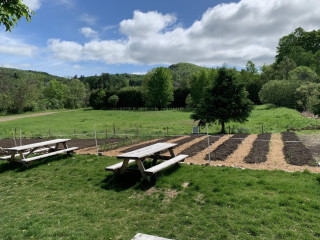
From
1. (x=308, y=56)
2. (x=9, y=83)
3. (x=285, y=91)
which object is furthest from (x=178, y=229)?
(x=9, y=83)

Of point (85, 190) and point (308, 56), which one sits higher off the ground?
point (308, 56)

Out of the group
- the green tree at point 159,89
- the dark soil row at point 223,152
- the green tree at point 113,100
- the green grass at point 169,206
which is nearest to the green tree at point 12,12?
the green grass at point 169,206

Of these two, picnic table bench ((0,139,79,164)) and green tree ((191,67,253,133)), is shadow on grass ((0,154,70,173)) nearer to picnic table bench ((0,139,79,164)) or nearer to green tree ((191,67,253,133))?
picnic table bench ((0,139,79,164))

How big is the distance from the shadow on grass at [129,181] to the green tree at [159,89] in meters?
62.7

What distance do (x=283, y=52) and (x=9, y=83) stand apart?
88530 millimetres

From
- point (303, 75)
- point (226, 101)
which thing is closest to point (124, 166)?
point (226, 101)

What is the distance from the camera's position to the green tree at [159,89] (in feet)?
228

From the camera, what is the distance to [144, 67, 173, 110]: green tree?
69.4 metres

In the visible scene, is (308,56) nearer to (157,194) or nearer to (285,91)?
(285,91)

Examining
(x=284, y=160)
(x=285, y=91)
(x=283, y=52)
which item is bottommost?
(x=284, y=160)

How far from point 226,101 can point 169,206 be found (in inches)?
626

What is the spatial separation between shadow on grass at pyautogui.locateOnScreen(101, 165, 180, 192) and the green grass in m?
0.03

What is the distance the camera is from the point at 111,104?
79938 millimetres

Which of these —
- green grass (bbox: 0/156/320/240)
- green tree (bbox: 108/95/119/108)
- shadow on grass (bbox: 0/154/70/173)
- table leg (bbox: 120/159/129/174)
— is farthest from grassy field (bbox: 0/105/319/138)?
green tree (bbox: 108/95/119/108)
